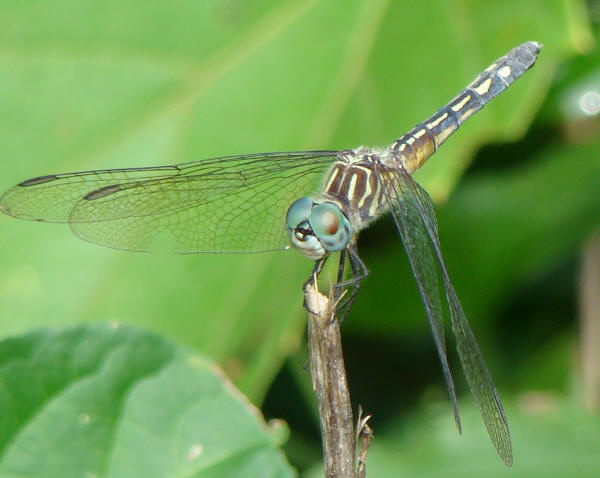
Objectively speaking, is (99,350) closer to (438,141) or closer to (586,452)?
(438,141)

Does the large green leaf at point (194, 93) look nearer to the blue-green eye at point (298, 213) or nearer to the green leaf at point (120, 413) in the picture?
the blue-green eye at point (298, 213)

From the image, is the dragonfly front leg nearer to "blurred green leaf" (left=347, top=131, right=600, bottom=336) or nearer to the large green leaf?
the large green leaf

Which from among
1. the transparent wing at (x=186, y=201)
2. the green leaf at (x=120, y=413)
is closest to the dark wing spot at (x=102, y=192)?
the transparent wing at (x=186, y=201)

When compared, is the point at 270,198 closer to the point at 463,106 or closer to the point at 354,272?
the point at 354,272

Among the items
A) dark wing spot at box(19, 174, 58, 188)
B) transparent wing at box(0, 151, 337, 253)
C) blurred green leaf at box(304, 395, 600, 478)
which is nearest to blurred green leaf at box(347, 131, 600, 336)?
blurred green leaf at box(304, 395, 600, 478)

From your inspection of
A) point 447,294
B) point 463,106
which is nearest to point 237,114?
point 463,106

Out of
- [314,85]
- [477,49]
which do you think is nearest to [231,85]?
[314,85]
